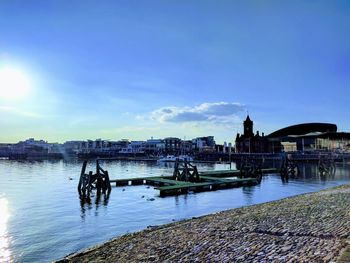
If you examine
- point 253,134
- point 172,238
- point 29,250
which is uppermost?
point 253,134

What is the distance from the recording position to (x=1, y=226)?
82.4 feet

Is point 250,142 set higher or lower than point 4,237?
higher

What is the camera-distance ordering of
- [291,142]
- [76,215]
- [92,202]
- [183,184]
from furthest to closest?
[291,142] → [183,184] → [92,202] → [76,215]

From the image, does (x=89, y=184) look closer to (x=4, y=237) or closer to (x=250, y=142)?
(x=4, y=237)

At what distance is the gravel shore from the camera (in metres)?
11.5

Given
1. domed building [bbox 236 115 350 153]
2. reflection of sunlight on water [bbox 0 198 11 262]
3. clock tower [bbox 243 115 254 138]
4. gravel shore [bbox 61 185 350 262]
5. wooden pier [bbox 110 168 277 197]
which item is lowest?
reflection of sunlight on water [bbox 0 198 11 262]

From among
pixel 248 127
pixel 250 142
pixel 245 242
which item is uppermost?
pixel 248 127

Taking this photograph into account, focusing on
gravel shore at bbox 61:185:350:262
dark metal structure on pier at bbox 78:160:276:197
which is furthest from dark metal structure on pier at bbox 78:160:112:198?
gravel shore at bbox 61:185:350:262

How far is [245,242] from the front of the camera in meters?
13.6

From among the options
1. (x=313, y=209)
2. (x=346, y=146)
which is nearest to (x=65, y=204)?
(x=313, y=209)

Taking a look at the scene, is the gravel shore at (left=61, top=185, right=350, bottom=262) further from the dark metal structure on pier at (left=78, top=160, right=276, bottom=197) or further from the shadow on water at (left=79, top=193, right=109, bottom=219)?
the dark metal structure on pier at (left=78, top=160, right=276, bottom=197)

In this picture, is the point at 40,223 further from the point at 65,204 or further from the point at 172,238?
the point at 172,238

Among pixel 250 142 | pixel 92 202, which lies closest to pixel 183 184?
pixel 92 202

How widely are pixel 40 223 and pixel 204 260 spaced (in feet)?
59.6
